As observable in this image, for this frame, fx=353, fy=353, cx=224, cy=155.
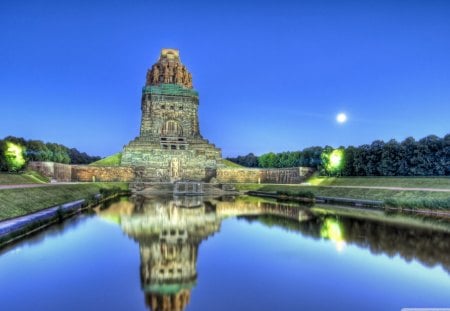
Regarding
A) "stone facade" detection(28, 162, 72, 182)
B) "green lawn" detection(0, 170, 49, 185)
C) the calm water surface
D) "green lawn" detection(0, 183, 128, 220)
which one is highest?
"stone facade" detection(28, 162, 72, 182)

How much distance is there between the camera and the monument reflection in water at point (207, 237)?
7.83 m

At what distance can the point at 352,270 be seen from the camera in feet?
29.8

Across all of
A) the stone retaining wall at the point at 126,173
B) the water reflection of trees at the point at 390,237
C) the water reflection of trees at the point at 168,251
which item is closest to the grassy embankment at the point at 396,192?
the water reflection of trees at the point at 390,237

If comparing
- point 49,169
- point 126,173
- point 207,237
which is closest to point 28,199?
point 207,237

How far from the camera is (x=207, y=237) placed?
13.4 meters

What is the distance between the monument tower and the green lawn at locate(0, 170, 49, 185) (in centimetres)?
→ 1512

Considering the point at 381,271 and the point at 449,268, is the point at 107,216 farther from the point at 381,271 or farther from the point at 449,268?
the point at 449,268

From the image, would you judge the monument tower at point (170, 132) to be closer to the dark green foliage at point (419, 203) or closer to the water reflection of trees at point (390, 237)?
the dark green foliage at point (419, 203)

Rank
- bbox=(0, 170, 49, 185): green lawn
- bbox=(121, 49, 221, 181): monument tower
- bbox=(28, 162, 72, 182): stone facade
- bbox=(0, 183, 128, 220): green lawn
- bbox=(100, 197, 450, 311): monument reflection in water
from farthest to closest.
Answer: bbox=(121, 49, 221, 181): monument tower < bbox=(28, 162, 72, 182): stone facade < bbox=(0, 170, 49, 185): green lawn < bbox=(0, 183, 128, 220): green lawn < bbox=(100, 197, 450, 311): monument reflection in water

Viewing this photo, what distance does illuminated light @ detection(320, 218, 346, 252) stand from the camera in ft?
40.1

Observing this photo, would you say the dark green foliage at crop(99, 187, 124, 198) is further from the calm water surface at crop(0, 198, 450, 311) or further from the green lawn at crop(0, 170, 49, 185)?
the calm water surface at crop(0, 198, 450, 311)

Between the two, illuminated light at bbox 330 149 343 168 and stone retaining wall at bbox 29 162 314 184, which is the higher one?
illuminated light at bbox 330 149 343 168

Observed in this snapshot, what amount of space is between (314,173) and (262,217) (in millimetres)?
33233

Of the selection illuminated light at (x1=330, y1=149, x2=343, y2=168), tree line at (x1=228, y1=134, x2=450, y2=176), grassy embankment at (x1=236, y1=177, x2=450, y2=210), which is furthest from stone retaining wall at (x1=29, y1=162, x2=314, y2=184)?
grassy embankment at (x1=236, y1=177, x2=450, y2=210)
